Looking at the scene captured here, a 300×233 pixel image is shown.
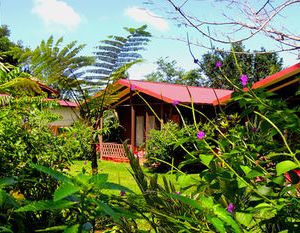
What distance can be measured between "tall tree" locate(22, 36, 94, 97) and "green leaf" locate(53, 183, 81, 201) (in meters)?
4.32

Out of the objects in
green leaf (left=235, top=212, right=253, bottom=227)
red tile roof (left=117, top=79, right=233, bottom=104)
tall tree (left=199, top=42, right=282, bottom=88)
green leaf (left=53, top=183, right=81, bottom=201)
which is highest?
red tile roof (left=117, top=79, right=233, bottom=104)

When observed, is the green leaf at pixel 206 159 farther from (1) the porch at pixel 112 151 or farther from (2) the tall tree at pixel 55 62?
(1) the porch at pixel 112 151

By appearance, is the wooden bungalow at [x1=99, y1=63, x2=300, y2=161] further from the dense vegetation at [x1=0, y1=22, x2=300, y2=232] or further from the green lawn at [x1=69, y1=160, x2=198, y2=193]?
the dense vegetation at [x1=0, y1=22, x2=300, y2=232]

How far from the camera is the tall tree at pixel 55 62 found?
5125 mm

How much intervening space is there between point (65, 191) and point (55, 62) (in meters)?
4.60

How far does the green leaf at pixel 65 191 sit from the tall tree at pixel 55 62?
14.2ft

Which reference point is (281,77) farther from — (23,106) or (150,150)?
(23,106)

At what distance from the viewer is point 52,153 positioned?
2807mm

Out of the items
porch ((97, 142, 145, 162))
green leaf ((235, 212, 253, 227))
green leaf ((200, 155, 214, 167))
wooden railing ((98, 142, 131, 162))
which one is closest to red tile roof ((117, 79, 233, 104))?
porch ((97, 142, 145, 162))

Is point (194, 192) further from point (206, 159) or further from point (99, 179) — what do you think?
point (99, 179)

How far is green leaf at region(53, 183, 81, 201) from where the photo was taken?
86cm

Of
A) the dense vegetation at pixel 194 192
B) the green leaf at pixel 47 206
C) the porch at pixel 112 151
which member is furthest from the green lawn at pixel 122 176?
the porch at pixel 112 151

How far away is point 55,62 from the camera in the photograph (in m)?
5.29

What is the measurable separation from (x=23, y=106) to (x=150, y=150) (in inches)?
483
